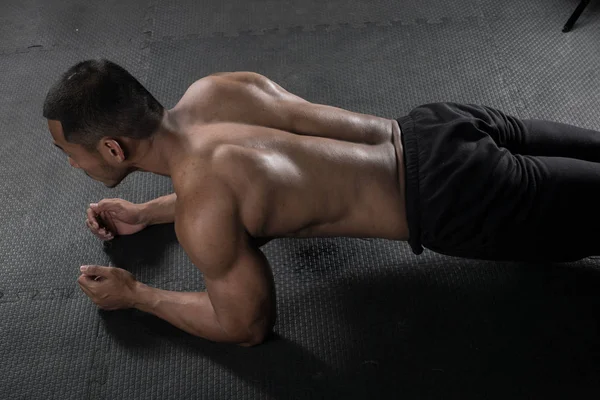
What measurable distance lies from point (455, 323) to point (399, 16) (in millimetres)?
1585

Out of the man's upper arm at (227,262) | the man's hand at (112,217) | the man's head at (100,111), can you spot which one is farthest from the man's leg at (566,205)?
the man's hand at (112,217)

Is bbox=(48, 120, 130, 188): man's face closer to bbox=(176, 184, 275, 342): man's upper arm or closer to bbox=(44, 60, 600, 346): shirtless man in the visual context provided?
bbox=(44, 60, 600, 346): shirtless man

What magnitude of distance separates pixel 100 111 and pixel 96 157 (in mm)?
153

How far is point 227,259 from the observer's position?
128cm

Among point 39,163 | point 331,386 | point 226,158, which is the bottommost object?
point 331,386

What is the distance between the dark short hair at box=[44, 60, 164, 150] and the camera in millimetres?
1231

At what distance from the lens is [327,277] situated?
1.78 m

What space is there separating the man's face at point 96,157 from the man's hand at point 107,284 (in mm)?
360

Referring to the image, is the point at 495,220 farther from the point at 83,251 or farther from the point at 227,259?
the point at 83,251

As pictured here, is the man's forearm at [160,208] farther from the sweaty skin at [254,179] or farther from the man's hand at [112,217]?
the sweaty skin at [254,179]

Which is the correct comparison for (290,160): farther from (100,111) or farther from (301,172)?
(100,111)

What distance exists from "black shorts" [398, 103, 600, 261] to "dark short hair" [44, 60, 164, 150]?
0.71 m

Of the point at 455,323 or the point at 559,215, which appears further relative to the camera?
the point at 455,323

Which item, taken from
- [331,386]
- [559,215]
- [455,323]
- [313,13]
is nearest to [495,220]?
[559,215]
